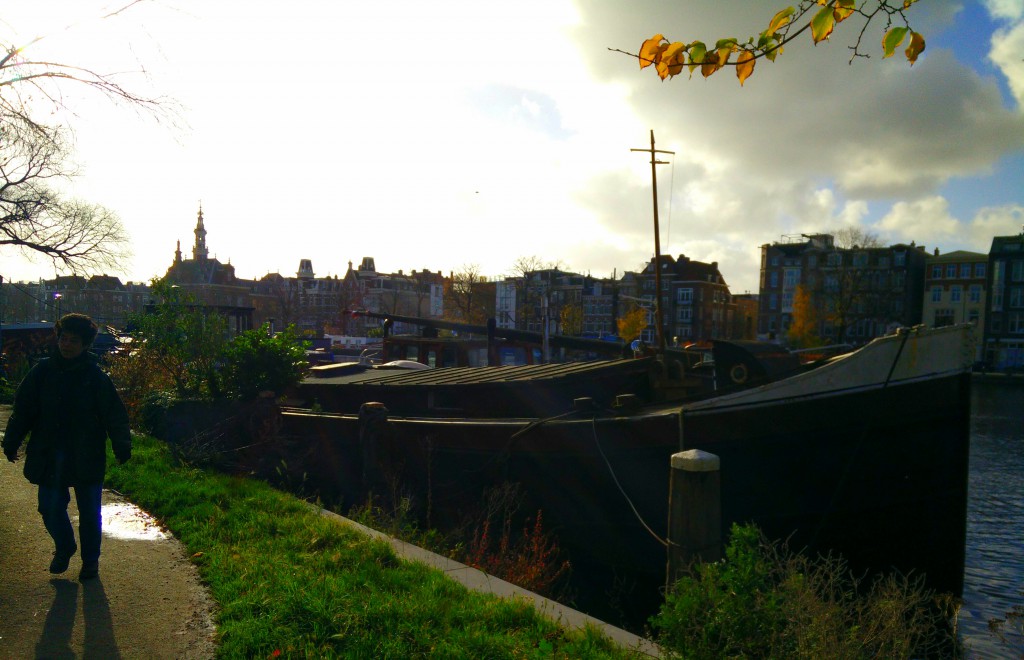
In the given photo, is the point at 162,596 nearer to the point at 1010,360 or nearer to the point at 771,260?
the point at 1010,360

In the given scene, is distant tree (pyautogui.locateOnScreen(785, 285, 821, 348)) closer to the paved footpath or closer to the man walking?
the paved footpath

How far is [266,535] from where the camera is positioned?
5785mm

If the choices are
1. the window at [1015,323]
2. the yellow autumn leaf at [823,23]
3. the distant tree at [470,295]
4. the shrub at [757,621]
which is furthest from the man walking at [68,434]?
the window at [1015,323]

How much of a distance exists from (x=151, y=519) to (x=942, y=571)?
322 inches

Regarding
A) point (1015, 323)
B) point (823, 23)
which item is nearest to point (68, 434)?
point (823, 23)

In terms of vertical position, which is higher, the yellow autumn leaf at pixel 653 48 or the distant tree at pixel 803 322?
the yellow autumn leaf at pixel 653 48

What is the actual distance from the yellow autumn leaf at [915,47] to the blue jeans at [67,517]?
17.4 feet

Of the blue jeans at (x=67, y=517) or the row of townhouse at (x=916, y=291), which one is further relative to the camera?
the row of townhouse at (x=916, y=291)

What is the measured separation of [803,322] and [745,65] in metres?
69.5

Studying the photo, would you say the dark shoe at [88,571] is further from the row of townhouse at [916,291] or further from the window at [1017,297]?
the window at [1017,297]

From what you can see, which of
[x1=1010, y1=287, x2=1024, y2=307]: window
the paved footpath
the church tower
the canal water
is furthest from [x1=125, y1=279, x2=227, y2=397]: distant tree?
the church tower

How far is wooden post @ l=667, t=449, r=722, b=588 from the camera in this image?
16.2ft

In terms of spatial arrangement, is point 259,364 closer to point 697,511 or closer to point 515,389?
point 515,389

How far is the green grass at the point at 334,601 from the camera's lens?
381cm
